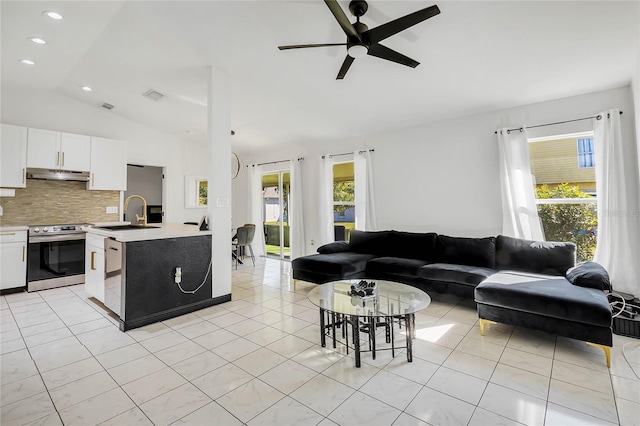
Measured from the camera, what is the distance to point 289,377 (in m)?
2.06

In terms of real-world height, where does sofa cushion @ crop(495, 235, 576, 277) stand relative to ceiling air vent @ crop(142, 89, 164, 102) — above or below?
below

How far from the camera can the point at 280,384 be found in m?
1.98

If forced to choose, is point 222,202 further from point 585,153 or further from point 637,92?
point 585,153

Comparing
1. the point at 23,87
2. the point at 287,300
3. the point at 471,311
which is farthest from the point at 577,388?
the point at 23,87

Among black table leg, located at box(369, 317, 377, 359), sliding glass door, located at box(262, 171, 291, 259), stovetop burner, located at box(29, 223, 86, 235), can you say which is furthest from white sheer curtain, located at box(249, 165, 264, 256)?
black table leg, located at box(369, 317, 377, 359)

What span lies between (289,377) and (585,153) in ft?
14.0

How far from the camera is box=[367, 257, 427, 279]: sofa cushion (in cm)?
377

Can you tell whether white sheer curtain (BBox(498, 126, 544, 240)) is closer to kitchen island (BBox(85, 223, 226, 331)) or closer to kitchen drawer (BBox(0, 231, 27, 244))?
kitchen island (BBox(85, 223, 226, 331))

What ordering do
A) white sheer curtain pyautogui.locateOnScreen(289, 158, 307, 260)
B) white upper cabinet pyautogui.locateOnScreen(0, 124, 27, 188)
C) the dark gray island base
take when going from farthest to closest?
1. white sheer curtain pyautogui.locateOnScreen(289, 158, 307, 260)
2. white upper cabinet pyautogui.locateOnScreen(0, 124, 27, 188)
3. the dark gray island base

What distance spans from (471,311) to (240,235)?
163 inches

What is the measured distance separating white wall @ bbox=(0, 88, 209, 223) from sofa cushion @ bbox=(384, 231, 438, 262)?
4.06 m

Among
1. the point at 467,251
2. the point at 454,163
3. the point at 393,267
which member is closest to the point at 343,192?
the point at 454,163

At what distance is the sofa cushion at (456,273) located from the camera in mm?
3275

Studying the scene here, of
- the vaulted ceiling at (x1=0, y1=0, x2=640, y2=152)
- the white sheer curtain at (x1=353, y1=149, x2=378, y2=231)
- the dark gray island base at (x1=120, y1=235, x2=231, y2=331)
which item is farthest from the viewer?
the white sheer curtain at (x1=353, y1=149, x2=378, y2=231)
